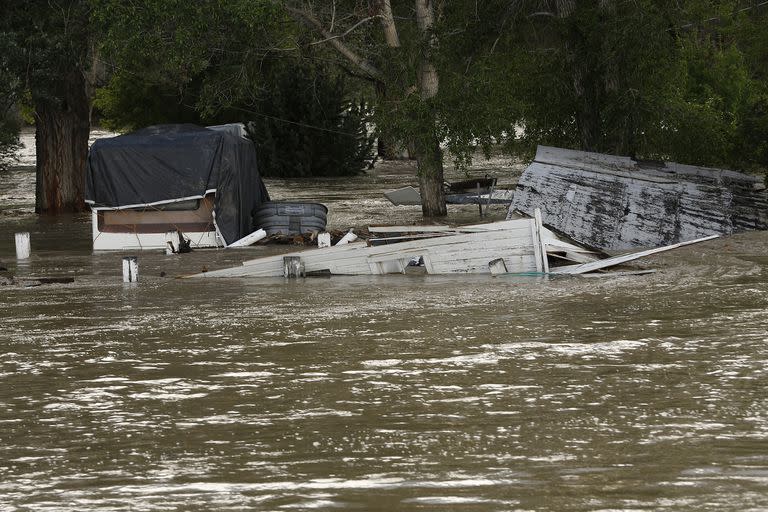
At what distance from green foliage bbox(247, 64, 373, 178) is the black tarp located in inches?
827

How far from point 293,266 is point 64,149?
15267 millimetres

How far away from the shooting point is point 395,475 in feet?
25.7

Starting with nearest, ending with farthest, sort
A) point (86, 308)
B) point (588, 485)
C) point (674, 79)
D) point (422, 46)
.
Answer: point (588, 485), point (86, 308), point (422, 46), point (674, 79)

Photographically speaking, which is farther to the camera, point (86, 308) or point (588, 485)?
point (86, 308)

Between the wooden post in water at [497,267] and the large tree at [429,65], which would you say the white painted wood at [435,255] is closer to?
the wooden post in water at [497,267]

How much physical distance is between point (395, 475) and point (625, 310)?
7.43 metres

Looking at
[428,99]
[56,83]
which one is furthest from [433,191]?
[56,83]

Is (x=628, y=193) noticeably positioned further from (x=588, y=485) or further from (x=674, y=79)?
(x=588, y=485)

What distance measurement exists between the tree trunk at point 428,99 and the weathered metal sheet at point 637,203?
3522 millimetres

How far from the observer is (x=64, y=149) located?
1284 inches

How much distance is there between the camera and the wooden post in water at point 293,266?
1927 cm

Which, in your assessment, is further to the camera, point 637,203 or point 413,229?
point 637,203

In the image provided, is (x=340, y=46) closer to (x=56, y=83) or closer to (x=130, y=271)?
(x=56, y=83)

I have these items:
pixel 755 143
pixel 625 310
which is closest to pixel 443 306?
pixel 625 310
